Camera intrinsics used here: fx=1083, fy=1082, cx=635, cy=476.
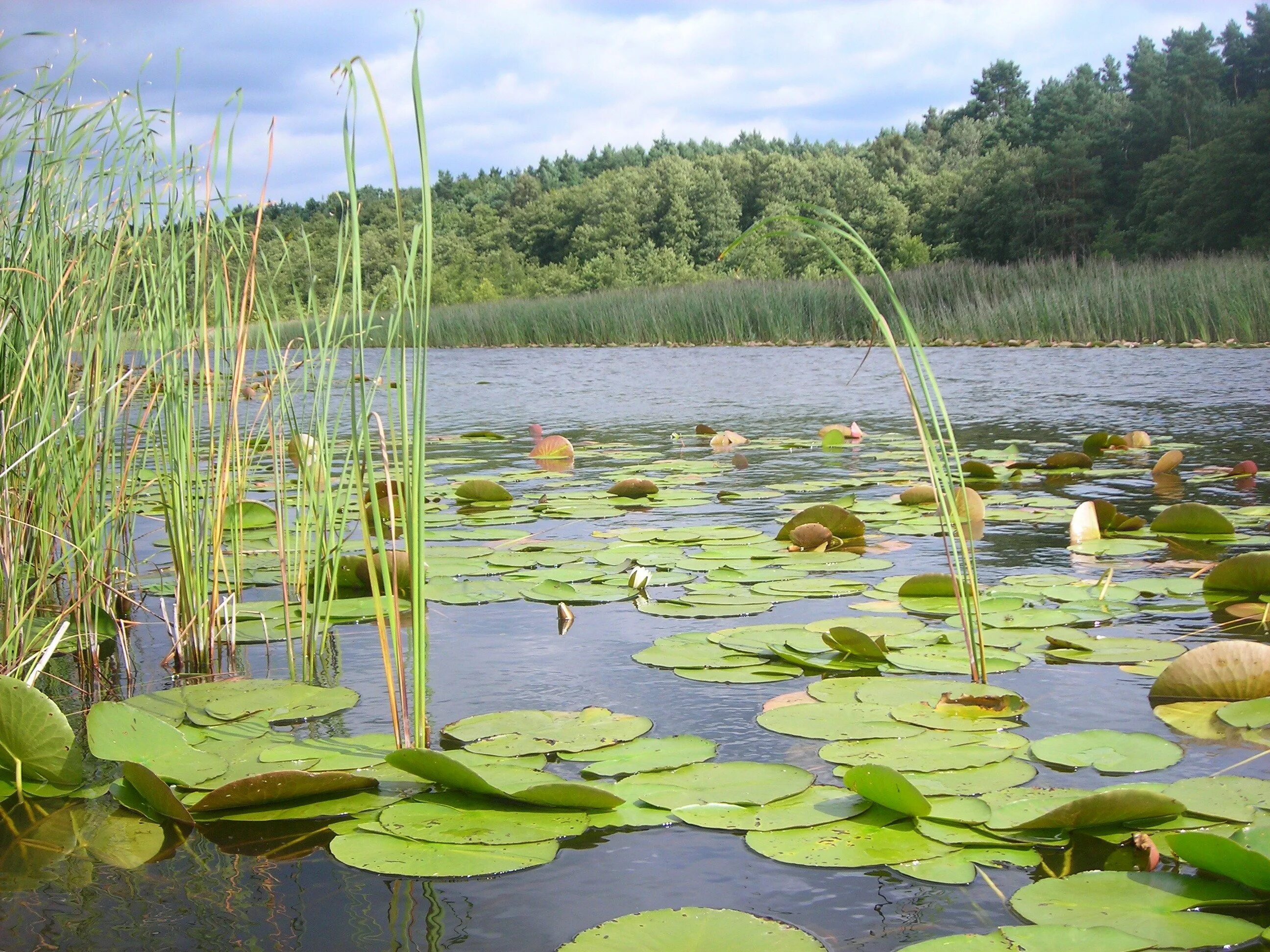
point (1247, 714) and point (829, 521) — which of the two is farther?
point (829, 521)

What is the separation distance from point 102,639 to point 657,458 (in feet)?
8.09

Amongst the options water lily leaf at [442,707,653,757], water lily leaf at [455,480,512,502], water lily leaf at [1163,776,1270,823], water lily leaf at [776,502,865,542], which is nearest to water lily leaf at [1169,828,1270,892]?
water lily leaf at [1163,776,1270,823]

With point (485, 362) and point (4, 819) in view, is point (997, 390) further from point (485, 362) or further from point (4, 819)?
point (485, 362)

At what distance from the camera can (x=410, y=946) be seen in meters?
0.85

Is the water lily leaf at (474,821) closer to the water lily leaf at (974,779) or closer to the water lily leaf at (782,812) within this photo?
the water lily leaf at (782,812)

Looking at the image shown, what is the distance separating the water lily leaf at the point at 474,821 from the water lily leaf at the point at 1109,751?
1.69 ft

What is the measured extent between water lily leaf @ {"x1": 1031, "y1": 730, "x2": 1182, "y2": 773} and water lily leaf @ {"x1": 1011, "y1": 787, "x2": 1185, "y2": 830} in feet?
0.50

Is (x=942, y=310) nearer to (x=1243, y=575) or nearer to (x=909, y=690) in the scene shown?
(x=1243, y=575)

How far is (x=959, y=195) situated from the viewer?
26.1 metres

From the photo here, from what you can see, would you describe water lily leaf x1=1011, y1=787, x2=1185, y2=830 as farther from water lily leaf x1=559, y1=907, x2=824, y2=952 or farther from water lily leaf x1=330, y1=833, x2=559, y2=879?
water lily leaf x1=330, y1=833, x2=559, y2=879

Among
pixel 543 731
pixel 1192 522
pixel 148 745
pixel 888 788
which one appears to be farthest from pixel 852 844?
pixel 1192 522

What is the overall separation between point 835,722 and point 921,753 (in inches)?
5.1

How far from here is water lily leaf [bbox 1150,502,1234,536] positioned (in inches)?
87.9

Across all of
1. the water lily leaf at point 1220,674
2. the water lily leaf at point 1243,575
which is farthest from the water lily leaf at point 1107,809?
the water lily leaf at point 1243,575
